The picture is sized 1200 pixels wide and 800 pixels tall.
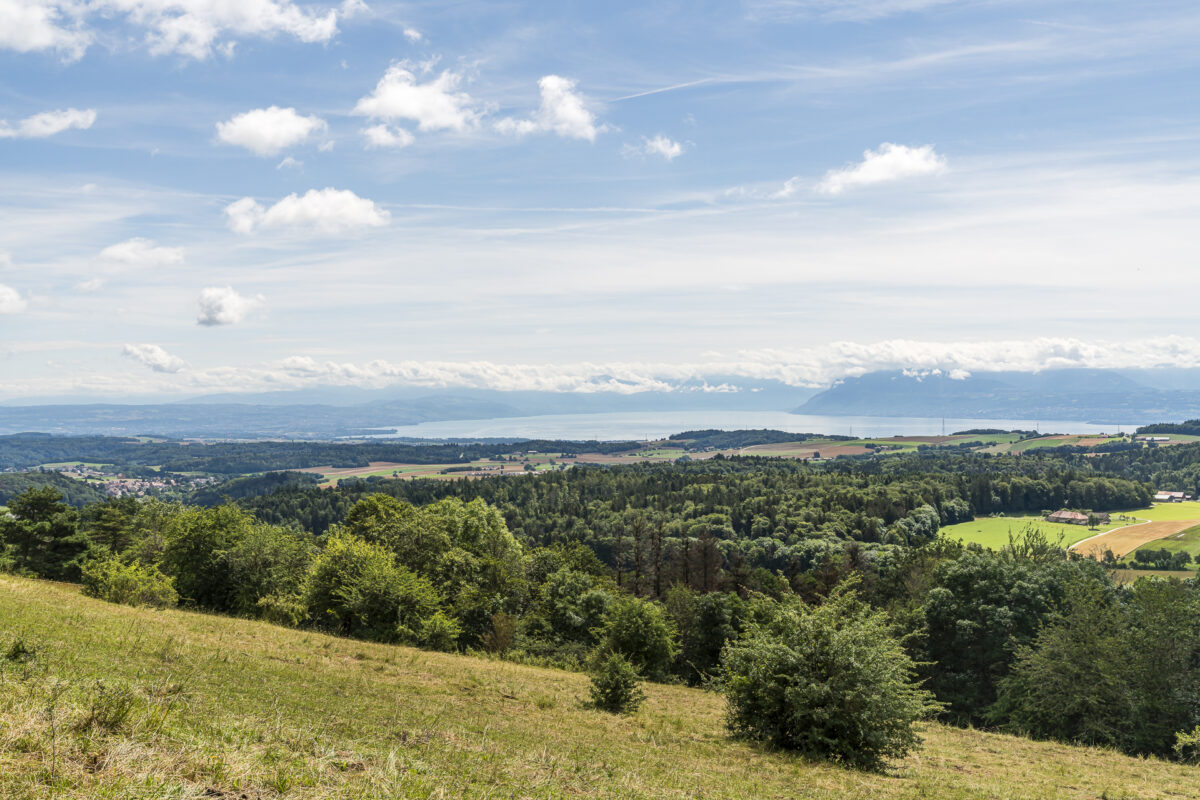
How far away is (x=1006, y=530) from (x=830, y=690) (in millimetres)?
140392

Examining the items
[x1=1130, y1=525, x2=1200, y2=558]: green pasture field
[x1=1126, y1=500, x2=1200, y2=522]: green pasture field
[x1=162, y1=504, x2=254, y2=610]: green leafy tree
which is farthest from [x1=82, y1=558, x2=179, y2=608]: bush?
[x1=1126, y1=500, x2=1200, y2=522]: green pasture field

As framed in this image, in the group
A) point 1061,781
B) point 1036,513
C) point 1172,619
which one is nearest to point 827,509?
point 1036,513

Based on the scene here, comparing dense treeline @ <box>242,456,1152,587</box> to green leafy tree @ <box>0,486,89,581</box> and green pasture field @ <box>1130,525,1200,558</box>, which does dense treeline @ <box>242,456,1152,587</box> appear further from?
green leafy tree @ <box>0,486,89,581</box>

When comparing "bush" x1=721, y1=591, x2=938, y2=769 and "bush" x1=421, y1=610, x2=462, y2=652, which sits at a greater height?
"bush" x1=721, y1=591, x2=938, y2=769

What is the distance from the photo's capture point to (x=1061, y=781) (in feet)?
65.1

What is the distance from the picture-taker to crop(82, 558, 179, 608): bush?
31031 millimetres

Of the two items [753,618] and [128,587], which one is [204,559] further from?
[753,618]

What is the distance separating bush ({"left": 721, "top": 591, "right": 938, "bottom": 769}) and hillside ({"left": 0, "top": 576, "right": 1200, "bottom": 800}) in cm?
116

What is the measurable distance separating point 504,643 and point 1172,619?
37.9 metres

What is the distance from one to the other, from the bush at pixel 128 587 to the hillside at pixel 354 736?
443 cm

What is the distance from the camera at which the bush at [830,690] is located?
1933cm

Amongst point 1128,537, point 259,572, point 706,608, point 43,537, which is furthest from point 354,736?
point 1128,537

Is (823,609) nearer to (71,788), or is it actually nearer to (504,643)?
(71,788)

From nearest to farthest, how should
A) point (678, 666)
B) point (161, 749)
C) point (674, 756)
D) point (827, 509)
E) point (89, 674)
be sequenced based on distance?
point (161, 749)
point (89, 674)
point (674, 756)
point (678, 666)
point (827, 509)
